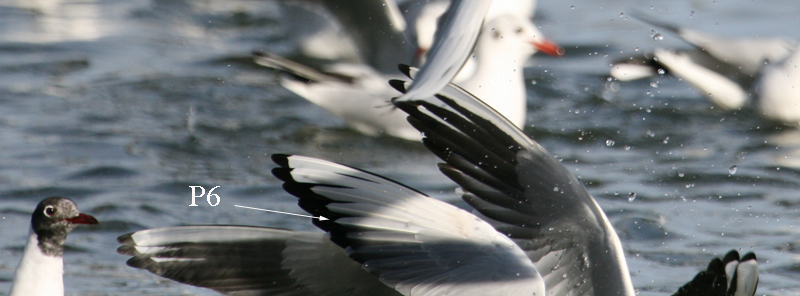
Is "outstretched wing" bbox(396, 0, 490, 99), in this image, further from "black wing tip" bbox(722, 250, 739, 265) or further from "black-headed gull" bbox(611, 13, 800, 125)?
"black-headed gull" bbox(611, 13, 800, 125)

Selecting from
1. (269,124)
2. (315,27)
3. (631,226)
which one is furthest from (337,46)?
(631,226)

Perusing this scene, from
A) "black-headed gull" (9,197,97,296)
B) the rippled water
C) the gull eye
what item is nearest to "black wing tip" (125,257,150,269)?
"black-headed gull" (9,197,97,296)

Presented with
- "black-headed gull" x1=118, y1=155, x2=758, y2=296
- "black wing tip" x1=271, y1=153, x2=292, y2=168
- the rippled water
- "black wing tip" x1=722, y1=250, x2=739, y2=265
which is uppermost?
the rippled water

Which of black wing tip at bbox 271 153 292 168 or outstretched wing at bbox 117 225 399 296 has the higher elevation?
black wing tip at bbox 271 153 292 168

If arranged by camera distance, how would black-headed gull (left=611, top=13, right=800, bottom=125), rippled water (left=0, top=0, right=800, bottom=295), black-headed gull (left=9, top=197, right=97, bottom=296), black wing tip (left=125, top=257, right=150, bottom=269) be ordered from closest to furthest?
black wing tip (left=125, top=257, right=150, bottom=269), black-headed gull (left=9, top=197, right=97, bottom=296), rippled water (left=0, top=0, right=800, bottom=295), black-headed gull (left=611, top=13, right=800, bottom=125)

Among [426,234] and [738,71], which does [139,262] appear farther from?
[738,71]

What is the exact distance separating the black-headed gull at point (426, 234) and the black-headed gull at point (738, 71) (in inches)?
136

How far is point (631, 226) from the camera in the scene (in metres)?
4.62

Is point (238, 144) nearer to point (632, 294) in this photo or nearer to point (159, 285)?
point (159, 285)

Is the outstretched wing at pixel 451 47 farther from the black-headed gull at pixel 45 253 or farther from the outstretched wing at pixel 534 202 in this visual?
the black-headed gull at pixel 45 253

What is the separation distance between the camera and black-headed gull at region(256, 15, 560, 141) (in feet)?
18.8

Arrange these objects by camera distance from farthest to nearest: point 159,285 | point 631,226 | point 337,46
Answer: point 337,46 → point 631,226 → point 159,285

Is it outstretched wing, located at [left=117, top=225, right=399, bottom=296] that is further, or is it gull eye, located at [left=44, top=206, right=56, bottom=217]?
gull eye, located at [left=44, top=206, right=56, bottom=217]

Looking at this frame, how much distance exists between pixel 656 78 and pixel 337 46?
79.8 inches
